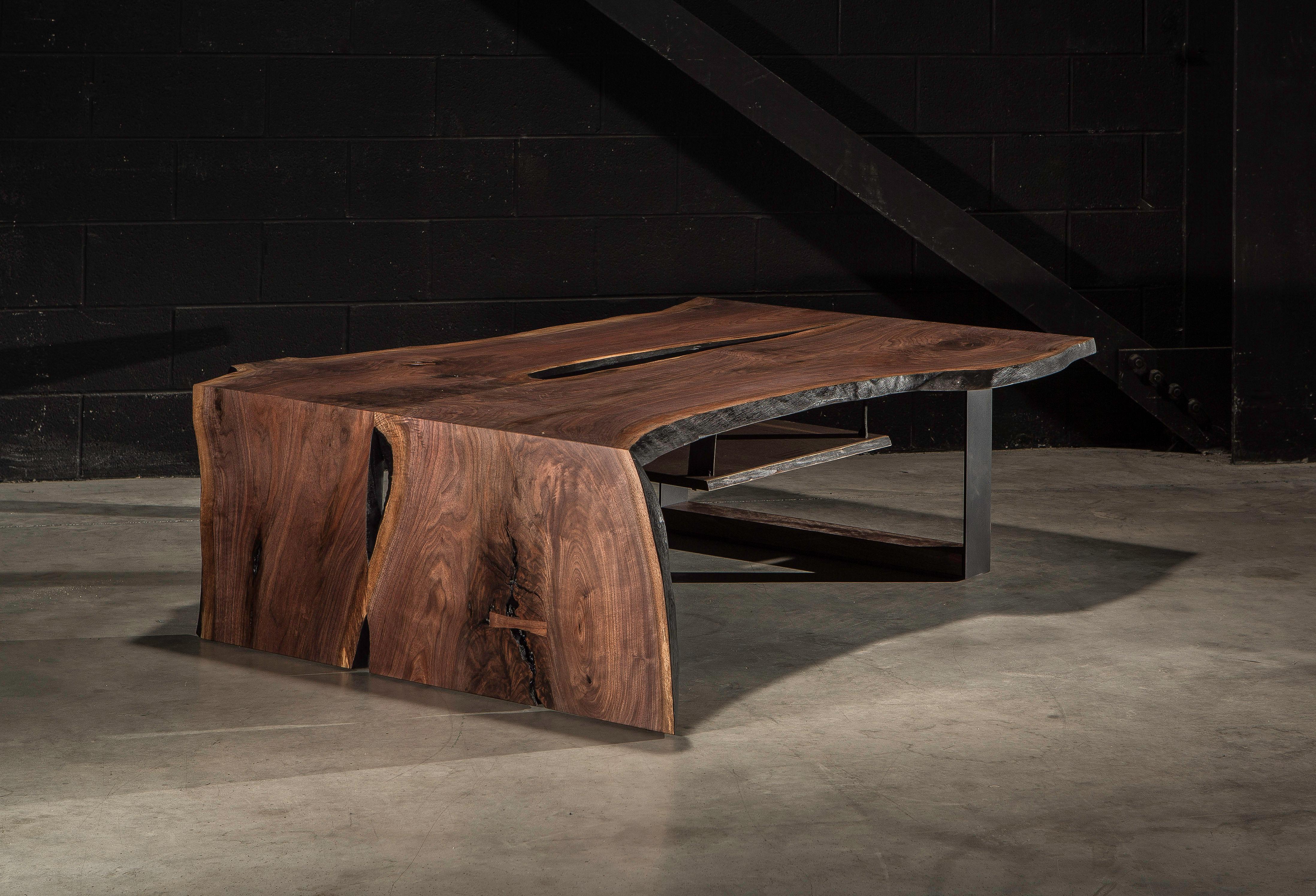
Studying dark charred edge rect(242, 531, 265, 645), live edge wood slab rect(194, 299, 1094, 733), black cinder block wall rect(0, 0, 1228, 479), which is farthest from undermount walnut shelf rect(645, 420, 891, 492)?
black cinder block wall rect(0, 0, 1228, 479)

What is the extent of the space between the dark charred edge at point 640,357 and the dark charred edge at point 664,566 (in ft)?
2.26

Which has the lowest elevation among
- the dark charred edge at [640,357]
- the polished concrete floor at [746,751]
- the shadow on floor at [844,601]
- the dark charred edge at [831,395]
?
the polished concrete floor at [746,751]

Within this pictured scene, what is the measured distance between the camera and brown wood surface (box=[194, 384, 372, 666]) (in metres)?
2.96

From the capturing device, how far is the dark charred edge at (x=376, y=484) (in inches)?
115

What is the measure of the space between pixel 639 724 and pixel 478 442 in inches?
20.6

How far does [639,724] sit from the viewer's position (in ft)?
8.84

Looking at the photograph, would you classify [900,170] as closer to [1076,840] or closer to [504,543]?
[504,543]

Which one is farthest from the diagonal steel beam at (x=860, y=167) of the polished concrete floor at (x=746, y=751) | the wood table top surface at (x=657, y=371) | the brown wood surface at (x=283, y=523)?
the brown wood surface at (x=283, y=523)

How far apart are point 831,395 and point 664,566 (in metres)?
0.60

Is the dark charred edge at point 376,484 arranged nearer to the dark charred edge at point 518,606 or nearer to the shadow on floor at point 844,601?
the dark charred edge at point 518,606

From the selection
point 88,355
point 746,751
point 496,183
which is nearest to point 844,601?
point 746,751

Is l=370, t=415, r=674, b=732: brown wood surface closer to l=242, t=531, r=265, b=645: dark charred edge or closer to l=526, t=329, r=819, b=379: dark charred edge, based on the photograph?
l=242, t=531, r=265, b=645: dark charred edge

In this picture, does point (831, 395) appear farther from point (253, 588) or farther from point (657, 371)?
point (253, 588)

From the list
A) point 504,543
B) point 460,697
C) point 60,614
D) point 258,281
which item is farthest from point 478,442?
point 258,281
